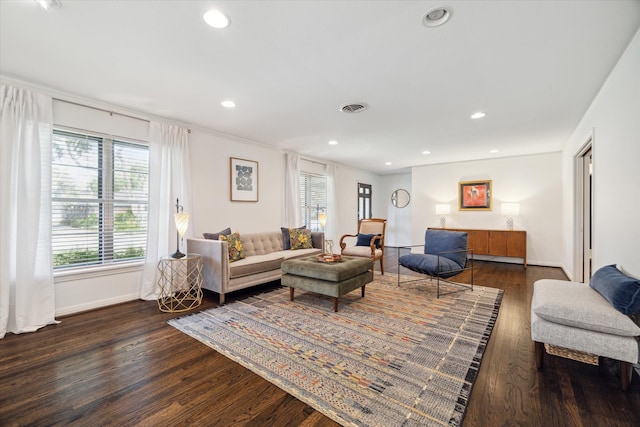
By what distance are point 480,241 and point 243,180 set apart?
5185 millimetres

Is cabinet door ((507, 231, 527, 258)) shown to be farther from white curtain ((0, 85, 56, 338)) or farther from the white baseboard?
white curtain ((0, 85, 56, 338))

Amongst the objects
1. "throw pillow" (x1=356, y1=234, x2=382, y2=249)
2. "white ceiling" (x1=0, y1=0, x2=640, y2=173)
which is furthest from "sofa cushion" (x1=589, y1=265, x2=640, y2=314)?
"throw pillow" (x1=356, y1=234, x2=382, y2=249)

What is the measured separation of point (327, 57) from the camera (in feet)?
7.35

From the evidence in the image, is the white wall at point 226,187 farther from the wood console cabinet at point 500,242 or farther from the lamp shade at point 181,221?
the wood console cabinet at point 500,242

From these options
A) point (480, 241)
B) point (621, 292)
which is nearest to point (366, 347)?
point (621, 292)

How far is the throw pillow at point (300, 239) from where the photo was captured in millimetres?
4773

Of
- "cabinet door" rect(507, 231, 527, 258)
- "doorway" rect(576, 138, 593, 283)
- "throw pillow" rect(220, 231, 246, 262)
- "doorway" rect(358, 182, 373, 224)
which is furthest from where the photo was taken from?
"doorway" rect(358, 182, 373, 224)

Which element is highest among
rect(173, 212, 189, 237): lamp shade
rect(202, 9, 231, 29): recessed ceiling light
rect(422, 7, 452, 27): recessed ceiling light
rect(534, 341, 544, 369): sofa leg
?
rect(202, 9, 231, 29): recessed ceiling light

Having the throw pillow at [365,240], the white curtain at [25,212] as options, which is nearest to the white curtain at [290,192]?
the throw pillow at [365,240]

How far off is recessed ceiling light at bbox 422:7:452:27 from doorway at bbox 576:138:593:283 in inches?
146

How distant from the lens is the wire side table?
3387mm

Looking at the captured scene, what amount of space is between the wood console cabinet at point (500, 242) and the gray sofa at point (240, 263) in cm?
390

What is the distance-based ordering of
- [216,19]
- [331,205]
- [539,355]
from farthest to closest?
[331,205]
[539,355]
[216,19]

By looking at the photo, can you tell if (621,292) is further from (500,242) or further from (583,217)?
(500,242)
